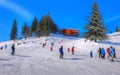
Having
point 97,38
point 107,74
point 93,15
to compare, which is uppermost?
point 93,15

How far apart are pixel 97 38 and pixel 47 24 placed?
4206 centimetres

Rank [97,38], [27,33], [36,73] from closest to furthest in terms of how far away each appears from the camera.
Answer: [36,73], [97,38], [27,33]

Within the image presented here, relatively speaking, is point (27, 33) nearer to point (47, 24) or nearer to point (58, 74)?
point (47, 24)

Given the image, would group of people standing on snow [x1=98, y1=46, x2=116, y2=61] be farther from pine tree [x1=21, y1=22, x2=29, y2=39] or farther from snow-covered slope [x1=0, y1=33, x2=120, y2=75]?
pine tree [x1=21, y1=22, x2=29, y2=39]

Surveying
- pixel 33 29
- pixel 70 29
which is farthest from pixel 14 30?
pixel 70 29

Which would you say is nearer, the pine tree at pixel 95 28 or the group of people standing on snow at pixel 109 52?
the group of people standing on snow at pixel 109 52

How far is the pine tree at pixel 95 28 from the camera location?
49.0 meters

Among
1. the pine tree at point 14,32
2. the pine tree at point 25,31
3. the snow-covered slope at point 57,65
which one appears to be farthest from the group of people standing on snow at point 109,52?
the pine tree at point 25,31

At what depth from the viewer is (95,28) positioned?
162 feet

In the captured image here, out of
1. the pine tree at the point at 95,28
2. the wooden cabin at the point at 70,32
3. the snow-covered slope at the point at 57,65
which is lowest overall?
the snow-covered slope at the point at 57,65

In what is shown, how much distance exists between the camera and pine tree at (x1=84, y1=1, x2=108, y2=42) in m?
49.0

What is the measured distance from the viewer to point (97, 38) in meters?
48.8

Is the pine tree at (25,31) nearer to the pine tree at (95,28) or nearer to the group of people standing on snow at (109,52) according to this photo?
the pine tree at (95,28)

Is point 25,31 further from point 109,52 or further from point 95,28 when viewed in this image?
point 109,52
